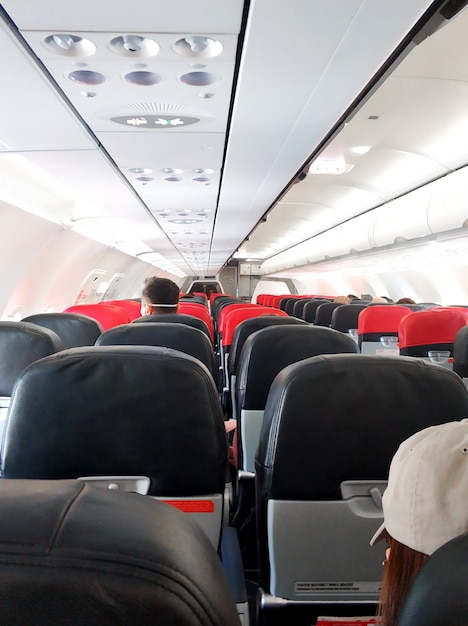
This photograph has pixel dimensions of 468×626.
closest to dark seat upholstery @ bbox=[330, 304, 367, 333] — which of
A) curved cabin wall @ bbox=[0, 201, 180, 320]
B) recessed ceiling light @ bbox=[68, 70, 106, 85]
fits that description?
curved cabin wall @ bbox=[0, 201, 180, 320]

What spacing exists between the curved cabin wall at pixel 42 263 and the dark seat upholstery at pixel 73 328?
1.57m

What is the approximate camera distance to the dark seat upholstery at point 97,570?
1.55ft

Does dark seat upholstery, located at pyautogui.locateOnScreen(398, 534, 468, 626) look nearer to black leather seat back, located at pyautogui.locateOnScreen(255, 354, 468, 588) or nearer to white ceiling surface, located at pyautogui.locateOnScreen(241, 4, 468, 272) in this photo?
black leather seat back, located at pyautogui.locateOnScreen(255, 354, 468, 588)

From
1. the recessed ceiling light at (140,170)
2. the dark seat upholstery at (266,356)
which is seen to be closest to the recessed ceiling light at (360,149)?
the recessed ceiling light at (140,170)

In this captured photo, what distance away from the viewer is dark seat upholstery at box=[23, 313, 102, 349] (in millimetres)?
4605

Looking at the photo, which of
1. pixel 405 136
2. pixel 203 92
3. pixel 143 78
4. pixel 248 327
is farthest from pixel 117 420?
pixel 405 136

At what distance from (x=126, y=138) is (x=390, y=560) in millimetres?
3584

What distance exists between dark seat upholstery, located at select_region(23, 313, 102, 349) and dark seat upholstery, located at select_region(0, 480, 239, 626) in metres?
4.17

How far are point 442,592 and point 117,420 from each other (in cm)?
122

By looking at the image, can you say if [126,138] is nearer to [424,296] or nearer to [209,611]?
[209,611]

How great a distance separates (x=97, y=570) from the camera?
0.48m

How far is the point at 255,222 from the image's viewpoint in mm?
8977

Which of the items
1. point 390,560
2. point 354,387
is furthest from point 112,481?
point 390,560

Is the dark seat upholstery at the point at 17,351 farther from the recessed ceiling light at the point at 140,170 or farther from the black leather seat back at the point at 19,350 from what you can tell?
the recessed ceiling light at the point at 140,170
